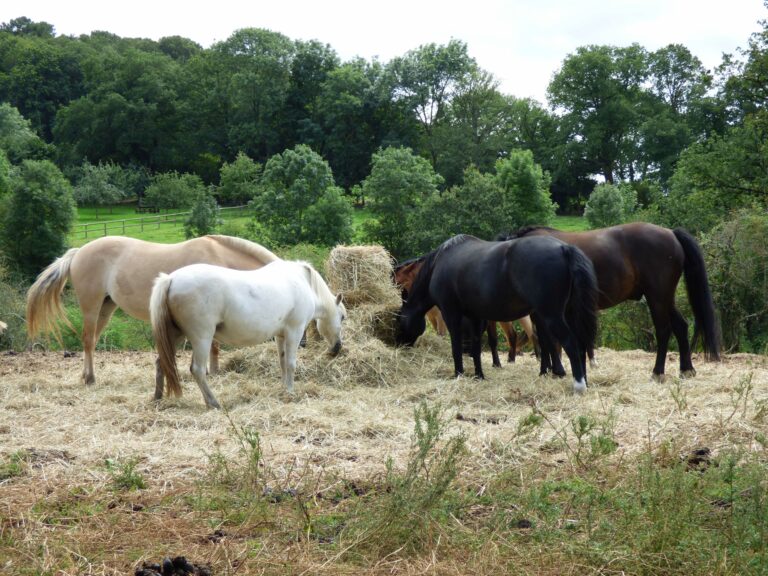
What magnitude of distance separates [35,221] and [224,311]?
34064 millimetres

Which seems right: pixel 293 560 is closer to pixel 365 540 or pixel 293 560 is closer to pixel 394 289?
pixel 365 540

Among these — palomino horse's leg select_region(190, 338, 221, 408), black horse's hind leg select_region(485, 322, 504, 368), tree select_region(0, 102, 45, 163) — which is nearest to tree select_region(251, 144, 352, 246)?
tree select_region(0, 102, 45, 163)

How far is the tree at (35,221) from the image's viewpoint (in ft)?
120

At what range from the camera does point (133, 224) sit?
5256 cm

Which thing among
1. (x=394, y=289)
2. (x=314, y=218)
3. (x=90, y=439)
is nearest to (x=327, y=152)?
(x=314, y=218)

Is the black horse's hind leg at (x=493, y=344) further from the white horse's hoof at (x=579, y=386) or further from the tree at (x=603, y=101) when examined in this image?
the tree at (x=603, y=101)

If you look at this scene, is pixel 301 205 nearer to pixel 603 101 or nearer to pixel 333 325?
pixel 603 101

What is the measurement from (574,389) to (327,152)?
190 feet

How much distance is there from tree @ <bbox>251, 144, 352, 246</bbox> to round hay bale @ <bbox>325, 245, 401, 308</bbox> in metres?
32.4

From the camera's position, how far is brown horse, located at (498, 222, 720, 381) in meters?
8.25

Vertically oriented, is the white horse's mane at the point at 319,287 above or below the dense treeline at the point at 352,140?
below

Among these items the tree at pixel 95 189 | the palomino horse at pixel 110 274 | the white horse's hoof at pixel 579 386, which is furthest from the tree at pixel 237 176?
the white horse's hoof at pixel 579 386

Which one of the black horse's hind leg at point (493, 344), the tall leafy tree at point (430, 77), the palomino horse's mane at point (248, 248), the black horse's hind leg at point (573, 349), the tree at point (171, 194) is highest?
the tall leafy tree at point (430, 77)

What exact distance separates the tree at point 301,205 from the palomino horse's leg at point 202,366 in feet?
118
